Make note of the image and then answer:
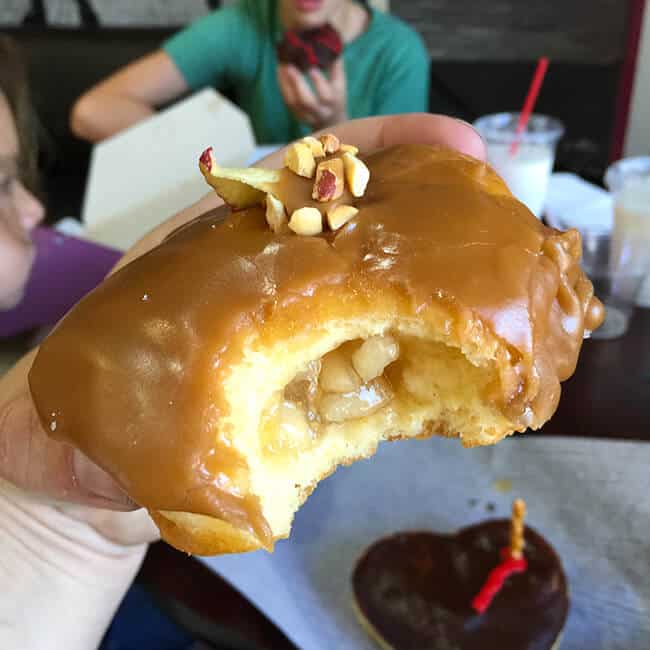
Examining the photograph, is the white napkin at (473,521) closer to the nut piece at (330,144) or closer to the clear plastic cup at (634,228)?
the clear plastic cup at (634,228)

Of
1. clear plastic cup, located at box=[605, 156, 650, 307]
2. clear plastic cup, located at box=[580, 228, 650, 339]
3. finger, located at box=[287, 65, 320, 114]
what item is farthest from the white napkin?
finger, located at box=[287, 65, 320, 114]

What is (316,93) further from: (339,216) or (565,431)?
(339,216)

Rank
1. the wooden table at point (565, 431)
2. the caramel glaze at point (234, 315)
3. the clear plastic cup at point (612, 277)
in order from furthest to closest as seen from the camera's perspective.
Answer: the clear plastic cup at point (612, 277) → the wooden table at point (565, 431) → the caramel glaze at point (234, 315)

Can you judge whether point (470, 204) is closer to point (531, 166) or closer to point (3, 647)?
point (3, 647)

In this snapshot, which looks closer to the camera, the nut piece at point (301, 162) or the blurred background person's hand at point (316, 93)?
the nut piece at point (301, 162)

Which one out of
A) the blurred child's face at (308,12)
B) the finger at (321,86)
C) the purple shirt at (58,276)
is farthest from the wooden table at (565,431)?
the blurred child's face at (308,12)

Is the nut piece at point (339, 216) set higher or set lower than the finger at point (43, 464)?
higher

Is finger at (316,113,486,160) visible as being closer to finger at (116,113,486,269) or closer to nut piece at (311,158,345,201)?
finger at (116,113,486,269)

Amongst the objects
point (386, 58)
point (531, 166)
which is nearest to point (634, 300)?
point (531, 166)

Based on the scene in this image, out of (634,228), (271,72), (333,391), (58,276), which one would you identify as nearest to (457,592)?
(333,391)
